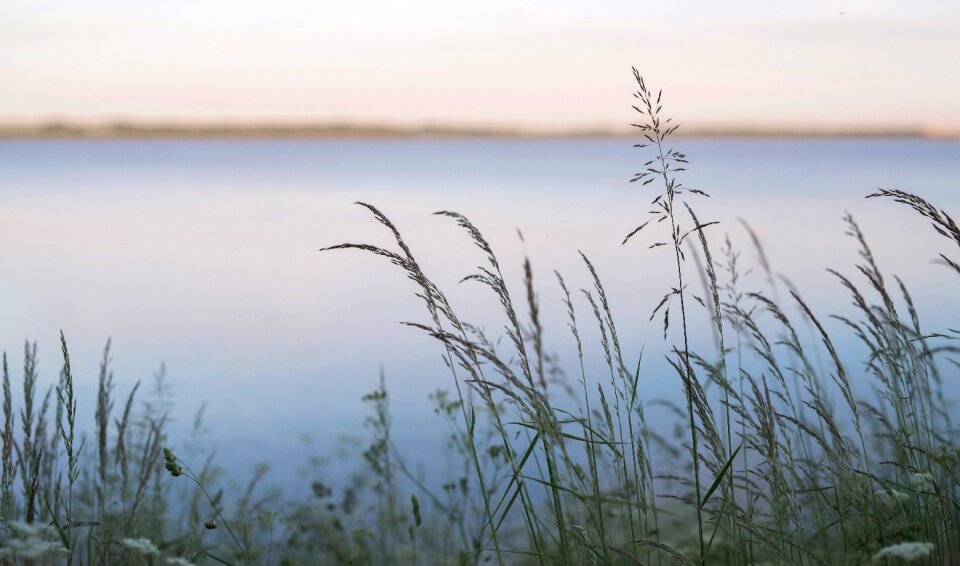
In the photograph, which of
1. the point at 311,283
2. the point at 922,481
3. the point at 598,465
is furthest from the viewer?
the point at 311,283

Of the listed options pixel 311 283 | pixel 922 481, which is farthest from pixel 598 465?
pixel 311 283

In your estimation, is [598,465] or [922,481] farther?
[598,465]

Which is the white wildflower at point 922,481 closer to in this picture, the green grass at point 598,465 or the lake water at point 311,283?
the green grass at point 598,465

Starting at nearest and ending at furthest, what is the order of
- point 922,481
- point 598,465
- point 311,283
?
point 922,481
point 598,465
point 311,283

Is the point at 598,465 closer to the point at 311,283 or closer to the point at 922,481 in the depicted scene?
the point at 922,481

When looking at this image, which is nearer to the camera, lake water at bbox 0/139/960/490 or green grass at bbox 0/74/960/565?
green grass at bbox 0/74/960/565

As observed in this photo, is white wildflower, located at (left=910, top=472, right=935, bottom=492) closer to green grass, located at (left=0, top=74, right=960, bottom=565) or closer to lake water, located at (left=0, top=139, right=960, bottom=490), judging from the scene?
green grass, located at (left=0, top=74, right=960, bottom=565)

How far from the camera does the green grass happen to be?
219 cm

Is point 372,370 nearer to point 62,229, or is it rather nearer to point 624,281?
point 624,281

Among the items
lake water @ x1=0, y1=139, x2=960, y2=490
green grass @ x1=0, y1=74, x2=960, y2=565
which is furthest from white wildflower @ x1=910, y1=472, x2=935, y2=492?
lake water @ x1=0, y1=139, x2=960, y2=490

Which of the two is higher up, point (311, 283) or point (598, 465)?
point (311, 283)

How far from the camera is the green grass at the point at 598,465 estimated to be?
219 cm

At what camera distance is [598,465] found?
18.7ft

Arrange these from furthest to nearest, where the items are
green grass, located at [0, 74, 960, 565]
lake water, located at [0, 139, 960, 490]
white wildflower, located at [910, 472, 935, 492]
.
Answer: lake water, located at [0, 139, 960, 490]
white wildflower, located at [910, 472, 935, 492]
green grass, located at [0, 74, 960, 565]
